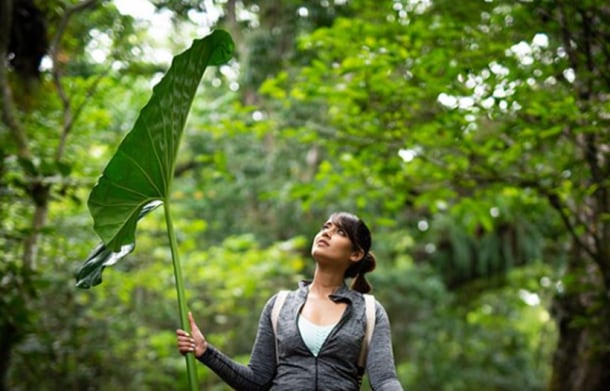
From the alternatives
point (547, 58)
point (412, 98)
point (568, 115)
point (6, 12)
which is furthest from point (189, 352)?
point (547, 58)

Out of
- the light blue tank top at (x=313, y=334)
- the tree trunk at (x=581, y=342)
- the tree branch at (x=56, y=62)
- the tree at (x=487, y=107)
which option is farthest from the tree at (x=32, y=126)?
the tree trunk at (x=581, y=342)

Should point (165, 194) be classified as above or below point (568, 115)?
below

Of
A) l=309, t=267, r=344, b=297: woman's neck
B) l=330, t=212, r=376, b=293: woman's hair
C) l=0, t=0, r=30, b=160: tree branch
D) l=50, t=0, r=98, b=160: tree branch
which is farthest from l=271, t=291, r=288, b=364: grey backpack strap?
l=50, t=0, r=98, b=160: tree branch

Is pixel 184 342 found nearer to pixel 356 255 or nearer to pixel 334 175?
pixel 356 255

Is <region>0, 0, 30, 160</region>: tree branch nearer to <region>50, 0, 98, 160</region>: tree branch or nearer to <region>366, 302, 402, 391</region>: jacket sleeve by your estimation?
<region>50, 0, 98, 160</region>: tree branch

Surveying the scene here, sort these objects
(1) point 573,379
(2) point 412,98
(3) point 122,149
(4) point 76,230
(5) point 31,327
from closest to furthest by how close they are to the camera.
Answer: (3) point 122,149, (5) point 31,327, (2) point 412,98, (1) point 573,379, (4) point 76,230

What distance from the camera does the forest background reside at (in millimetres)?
4664

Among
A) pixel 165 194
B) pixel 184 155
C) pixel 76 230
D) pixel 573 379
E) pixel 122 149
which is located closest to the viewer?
pixel 122 149

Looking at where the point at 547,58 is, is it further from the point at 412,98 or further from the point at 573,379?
the point at 573,379

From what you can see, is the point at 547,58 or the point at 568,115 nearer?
the point at 568,115

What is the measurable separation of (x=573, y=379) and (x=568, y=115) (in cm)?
298

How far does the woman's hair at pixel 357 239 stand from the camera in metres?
2.52

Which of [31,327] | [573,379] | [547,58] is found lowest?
[573,379]

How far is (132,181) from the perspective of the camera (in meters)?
2.22
